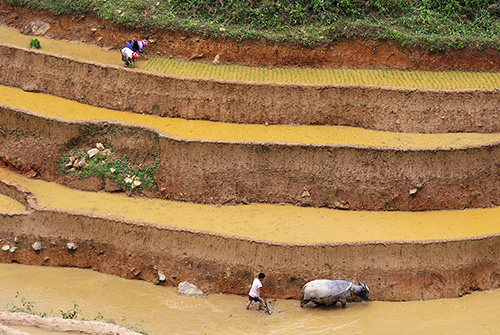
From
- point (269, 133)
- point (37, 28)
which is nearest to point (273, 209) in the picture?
point (269, 133)

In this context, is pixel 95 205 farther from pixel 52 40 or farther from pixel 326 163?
pixel 52 40

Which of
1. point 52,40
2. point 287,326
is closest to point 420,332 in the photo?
point 287,326

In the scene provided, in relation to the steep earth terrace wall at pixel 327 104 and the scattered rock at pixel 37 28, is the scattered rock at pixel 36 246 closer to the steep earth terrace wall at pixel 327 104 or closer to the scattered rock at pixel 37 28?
the steep earth terrace wall at pixel 327 104

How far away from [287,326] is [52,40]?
15.8 m

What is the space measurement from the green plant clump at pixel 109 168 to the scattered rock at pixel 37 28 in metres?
7.50

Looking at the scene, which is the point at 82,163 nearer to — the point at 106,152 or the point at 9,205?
the point at 106,152

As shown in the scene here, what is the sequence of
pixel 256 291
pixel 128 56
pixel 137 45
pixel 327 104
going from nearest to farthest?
pixel 256 291, pixel 327 104, pixel 128 56, pixel 137 45

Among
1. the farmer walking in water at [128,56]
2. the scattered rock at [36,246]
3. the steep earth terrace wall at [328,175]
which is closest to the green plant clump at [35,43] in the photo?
the farmer walking in water at [128,56]

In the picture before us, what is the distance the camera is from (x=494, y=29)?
28.9m

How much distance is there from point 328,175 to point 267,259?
12.5ft

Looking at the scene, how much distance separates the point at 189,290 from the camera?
21.9 meters

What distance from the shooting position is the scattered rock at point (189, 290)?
21844 millimetres

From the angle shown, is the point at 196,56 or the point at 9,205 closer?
the point at 9,205

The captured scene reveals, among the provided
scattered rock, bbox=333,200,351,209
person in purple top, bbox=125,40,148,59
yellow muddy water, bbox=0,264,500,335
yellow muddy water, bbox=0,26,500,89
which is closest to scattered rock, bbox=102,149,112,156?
yellow muddy water, bbox=0,26,500,89
